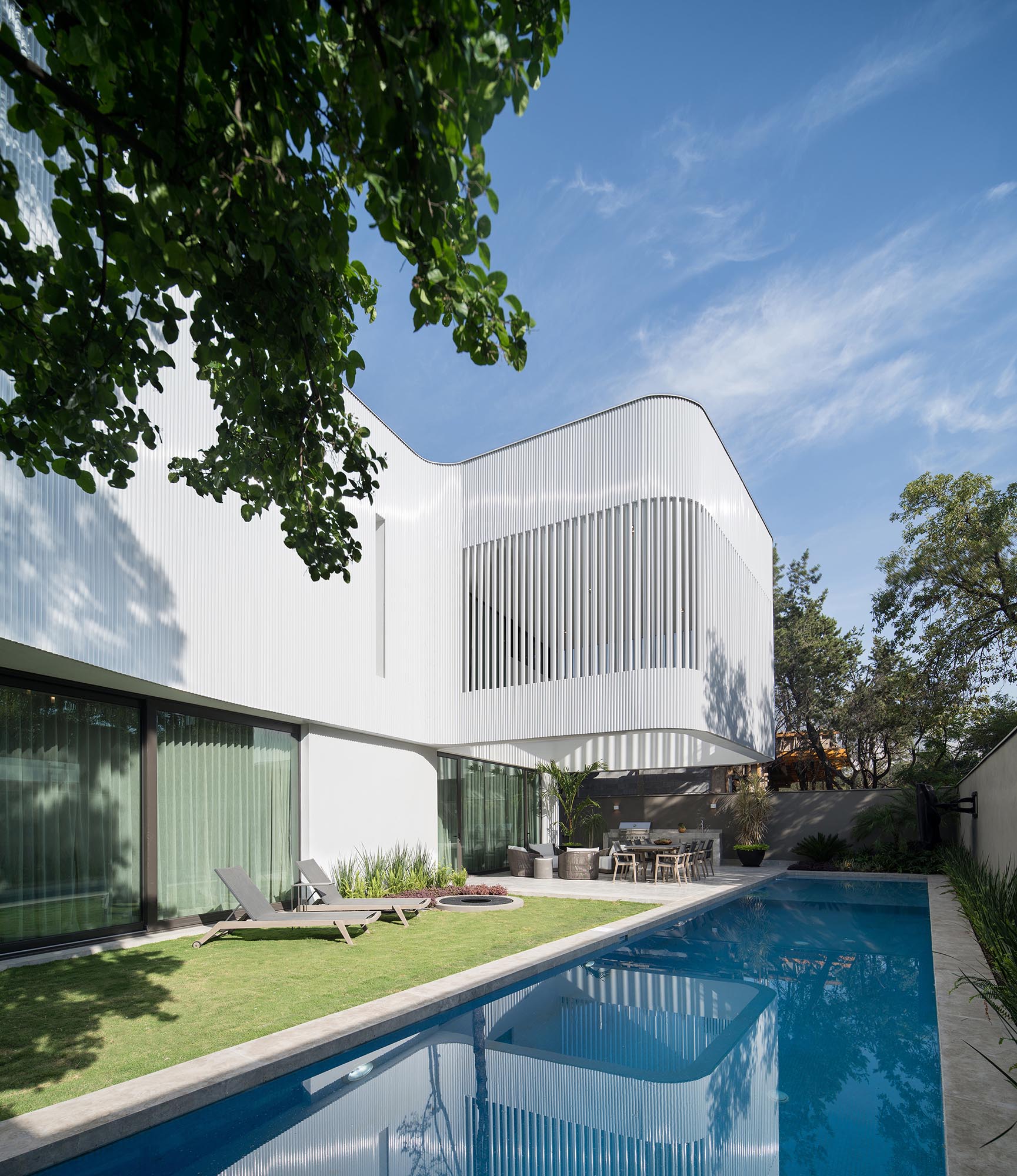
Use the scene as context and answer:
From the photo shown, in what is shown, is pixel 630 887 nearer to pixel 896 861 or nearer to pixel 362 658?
pixel 362 658

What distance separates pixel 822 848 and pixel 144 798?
55.0 ft

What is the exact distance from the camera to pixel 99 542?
8.86m

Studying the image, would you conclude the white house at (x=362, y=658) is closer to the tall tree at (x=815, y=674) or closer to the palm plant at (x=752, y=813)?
the palm plant at (x=752, y=813)

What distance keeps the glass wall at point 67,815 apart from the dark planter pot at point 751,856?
1559 centimetres

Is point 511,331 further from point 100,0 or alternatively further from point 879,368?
point 879,368

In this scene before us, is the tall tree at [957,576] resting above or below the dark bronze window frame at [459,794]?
above

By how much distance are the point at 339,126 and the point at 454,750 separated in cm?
1620

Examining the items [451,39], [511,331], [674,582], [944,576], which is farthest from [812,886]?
[451,39]

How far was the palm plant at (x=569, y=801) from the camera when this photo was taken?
1925 cm

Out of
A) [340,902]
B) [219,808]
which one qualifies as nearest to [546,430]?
[219,808]

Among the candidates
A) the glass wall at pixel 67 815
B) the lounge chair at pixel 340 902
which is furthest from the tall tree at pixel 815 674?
the glass wall at pixel 67 815

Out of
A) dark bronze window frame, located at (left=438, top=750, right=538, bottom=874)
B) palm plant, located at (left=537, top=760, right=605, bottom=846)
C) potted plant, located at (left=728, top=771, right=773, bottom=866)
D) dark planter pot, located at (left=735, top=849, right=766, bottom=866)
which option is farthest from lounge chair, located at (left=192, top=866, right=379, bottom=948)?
potted plant, located at (left=728, top=771, right=773, bottom=866)

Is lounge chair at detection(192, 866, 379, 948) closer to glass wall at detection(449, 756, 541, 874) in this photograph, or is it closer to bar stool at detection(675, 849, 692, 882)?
bar stool at detection(675, 849, 692, 882)

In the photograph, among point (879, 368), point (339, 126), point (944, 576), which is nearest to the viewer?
point (339, 126)
